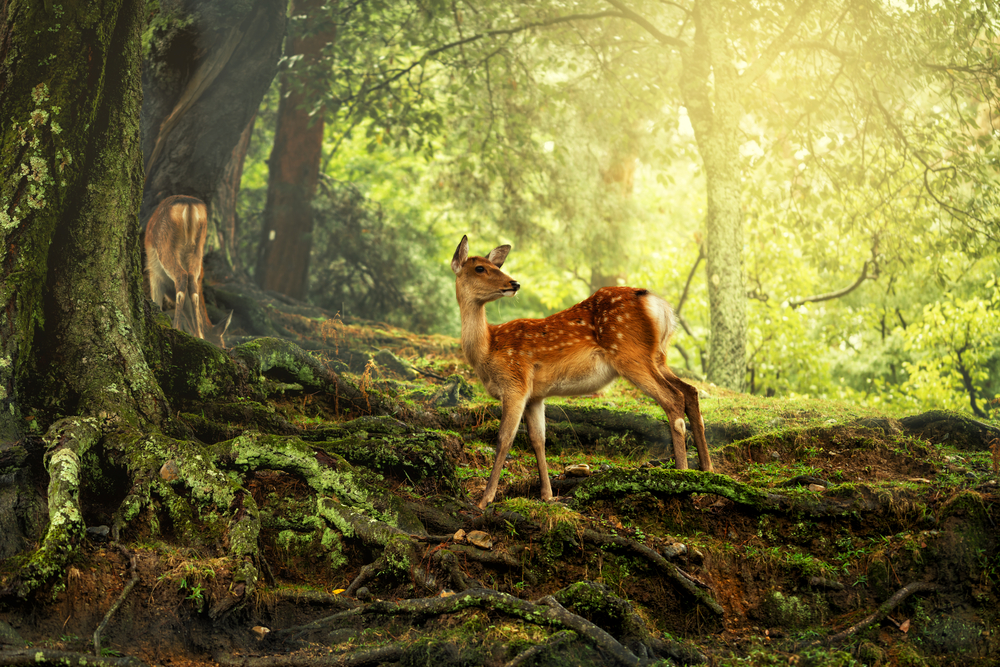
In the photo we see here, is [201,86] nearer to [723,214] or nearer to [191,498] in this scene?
[191,498]

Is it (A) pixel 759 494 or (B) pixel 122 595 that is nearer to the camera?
(B) pixel 122 595

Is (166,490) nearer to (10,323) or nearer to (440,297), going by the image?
(10,323)

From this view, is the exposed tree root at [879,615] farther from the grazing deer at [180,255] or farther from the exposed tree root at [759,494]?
the grazing deer at [180,255]

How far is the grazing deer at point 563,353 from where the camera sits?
6.04m

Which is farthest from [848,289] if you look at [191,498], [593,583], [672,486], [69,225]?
[69,225]

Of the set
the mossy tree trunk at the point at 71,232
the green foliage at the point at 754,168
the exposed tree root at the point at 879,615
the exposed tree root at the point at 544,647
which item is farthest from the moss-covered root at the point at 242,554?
the green foliage at the point at 754,168

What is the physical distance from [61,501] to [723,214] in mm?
12340

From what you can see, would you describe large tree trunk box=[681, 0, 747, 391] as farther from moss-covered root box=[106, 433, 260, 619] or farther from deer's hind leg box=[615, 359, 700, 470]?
moss-covered root box=[106, 433, 260, 619]

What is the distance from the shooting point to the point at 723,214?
1434 cm

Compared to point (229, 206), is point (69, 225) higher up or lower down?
lower down

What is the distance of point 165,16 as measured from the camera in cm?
915

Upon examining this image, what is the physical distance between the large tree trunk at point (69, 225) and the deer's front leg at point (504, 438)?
2587 mm

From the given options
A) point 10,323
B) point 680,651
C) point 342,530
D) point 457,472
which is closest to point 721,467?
point 457,472

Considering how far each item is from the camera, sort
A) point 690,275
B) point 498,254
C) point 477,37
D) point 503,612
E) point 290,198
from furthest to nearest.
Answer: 1. point 690,275
2. point 290,198
3. point 477,37
4. point 498,254
5. point 503,612
